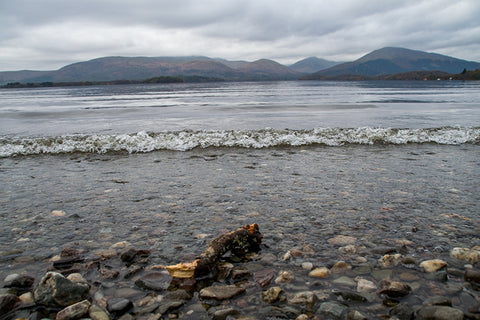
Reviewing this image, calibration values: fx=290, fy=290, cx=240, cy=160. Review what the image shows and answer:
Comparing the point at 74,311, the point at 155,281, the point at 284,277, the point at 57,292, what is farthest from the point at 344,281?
the point at 57,292

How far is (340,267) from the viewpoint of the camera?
416cm

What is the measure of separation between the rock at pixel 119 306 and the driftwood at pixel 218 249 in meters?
0.70

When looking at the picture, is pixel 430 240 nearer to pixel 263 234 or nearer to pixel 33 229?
pixel 263 234

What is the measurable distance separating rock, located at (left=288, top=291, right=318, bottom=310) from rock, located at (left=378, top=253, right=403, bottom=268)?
136cm

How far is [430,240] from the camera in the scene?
486cm

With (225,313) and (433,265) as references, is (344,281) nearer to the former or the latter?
(433,265)

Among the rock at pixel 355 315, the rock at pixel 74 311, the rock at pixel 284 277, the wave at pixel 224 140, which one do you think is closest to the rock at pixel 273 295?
the rock at pixel 284 277

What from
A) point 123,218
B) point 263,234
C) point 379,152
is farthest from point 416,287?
point 379,152

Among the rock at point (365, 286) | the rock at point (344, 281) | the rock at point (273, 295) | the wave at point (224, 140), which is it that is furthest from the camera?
the wave at point (224, 140)

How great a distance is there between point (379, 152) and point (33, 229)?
473 inches

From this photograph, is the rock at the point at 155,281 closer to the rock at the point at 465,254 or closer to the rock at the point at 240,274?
the rock at the point at 240,274

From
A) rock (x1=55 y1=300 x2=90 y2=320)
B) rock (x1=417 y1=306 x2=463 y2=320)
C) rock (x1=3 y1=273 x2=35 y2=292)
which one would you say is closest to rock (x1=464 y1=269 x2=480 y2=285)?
rock (x1=417 y1=306 x2=463 y2=320)

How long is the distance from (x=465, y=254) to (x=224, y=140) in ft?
37.1

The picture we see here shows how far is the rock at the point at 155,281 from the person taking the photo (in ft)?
12.4
